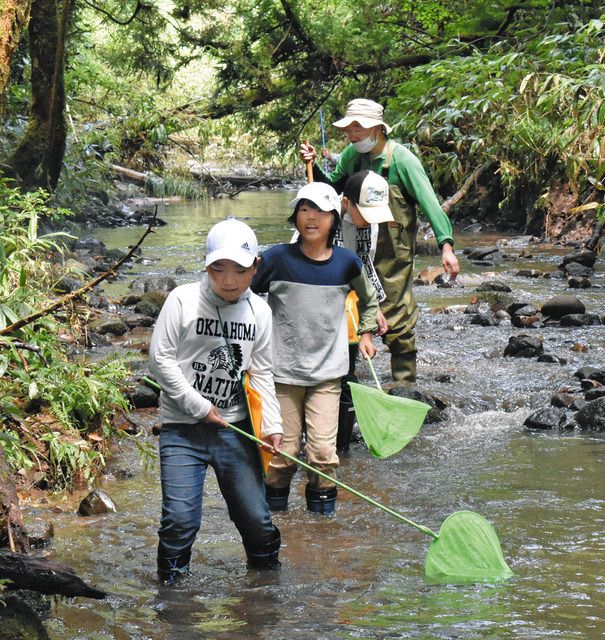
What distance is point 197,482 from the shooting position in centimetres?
388

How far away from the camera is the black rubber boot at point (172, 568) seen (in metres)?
3.93

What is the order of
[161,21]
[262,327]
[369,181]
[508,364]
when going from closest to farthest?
1. [262,327]
2. [369,181]
3. [508,364]
4. [161,21]

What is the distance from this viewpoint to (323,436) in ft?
15.8

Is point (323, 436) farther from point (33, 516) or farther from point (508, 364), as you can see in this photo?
point (508, 364)

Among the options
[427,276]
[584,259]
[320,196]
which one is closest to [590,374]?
[320,196]

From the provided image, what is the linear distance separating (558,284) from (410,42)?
19.9 ft

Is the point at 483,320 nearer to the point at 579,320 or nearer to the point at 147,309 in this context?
the point at 579,320

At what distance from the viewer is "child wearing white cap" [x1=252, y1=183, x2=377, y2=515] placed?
4785 millimetres

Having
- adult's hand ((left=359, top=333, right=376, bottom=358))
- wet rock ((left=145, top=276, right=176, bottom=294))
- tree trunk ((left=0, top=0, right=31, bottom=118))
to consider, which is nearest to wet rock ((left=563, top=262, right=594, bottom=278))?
wet rock ((left=145, top=276, right=176, bottom=294))

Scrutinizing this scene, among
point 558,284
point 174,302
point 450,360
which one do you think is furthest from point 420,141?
point 174,302

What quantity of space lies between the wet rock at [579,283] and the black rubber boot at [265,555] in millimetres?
8810

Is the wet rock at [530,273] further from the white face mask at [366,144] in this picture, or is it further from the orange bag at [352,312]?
the orange bag at [352,312]

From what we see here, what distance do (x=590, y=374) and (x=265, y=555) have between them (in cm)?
424

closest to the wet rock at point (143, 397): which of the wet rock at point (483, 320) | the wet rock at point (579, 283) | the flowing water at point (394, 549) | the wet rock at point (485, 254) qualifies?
the flowing water at point (394, 549)
